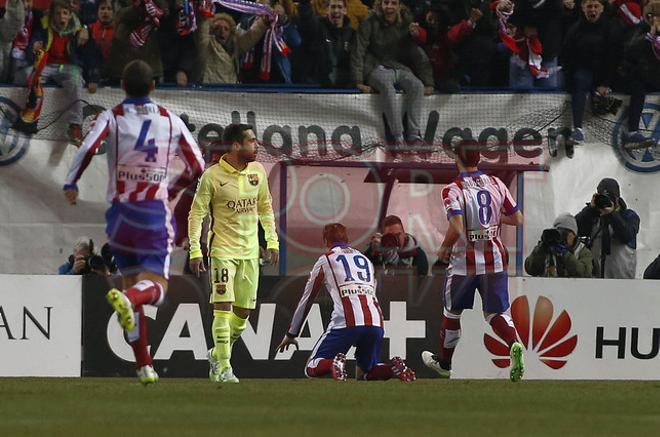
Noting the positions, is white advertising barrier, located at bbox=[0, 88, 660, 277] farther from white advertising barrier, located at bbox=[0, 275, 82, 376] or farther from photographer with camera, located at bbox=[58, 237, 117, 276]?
white advertising barrier, located at bbox=[0, 275, 82, 376]

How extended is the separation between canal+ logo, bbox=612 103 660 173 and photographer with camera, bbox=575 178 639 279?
1004 millimetres

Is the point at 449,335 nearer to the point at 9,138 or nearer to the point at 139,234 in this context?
the point at 139,234

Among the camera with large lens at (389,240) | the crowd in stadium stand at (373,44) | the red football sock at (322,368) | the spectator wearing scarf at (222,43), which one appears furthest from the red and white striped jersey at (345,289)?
the spectator wearing scarf at (222,43)

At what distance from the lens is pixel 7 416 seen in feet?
29.7

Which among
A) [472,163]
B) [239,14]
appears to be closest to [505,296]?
[472,163]

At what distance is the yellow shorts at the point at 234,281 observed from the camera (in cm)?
1330

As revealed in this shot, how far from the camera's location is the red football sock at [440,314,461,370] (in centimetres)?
1413

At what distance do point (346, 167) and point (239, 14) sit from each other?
2.65 meters

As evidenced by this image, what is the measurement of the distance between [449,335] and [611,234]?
13.6 feet

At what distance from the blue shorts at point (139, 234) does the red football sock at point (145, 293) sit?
0.17 meters

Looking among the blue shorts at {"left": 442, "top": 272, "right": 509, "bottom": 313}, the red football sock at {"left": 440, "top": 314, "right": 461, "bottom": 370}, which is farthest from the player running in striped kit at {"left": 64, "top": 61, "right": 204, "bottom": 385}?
the red football sock at {"left": 440, "top": 314, "right": 461, "bottom": 370}

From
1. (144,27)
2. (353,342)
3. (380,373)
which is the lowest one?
(380,373)

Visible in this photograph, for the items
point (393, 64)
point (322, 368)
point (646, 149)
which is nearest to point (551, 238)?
point (646, 149)

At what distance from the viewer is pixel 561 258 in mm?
16984
